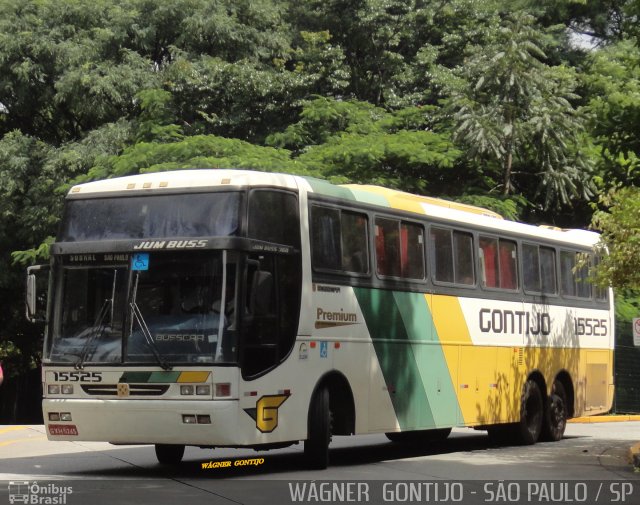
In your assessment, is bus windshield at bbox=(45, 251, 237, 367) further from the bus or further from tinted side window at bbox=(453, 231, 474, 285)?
tinted side window at bbox=(453, 231, 474, 285)

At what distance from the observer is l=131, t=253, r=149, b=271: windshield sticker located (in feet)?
45.6

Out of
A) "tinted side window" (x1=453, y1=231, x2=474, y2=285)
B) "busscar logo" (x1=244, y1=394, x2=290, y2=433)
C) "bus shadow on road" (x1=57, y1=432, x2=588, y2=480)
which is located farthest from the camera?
"tinted side window" (x1=453, y1=231, x2=474, y2=285)

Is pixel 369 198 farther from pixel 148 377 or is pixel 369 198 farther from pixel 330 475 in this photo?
pixel 148 377

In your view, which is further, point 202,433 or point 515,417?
point 515,417

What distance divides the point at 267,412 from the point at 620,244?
21.8ft

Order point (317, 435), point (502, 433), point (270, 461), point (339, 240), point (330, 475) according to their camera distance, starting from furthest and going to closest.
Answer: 1. point (502, 433)
2. point (270, 461)
3. point (339, 240)
4. point (317, 435)
5. point (330, 475)

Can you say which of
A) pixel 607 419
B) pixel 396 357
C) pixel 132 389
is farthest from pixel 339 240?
pixel 607 419

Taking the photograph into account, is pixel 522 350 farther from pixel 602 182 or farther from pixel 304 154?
pixel 304 154

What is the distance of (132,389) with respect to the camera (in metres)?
13.6

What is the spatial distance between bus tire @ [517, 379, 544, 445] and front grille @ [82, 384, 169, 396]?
808cm

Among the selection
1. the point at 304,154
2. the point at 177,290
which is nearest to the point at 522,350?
the point at 177,290

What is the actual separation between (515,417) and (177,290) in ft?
26.1

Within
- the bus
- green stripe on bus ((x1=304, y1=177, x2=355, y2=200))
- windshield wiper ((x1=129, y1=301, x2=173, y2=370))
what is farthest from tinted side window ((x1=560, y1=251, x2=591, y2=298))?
windshield wiper ((x1=129, y1=301, x2=173, y2=370))

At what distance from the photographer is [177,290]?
1366 centimetres
